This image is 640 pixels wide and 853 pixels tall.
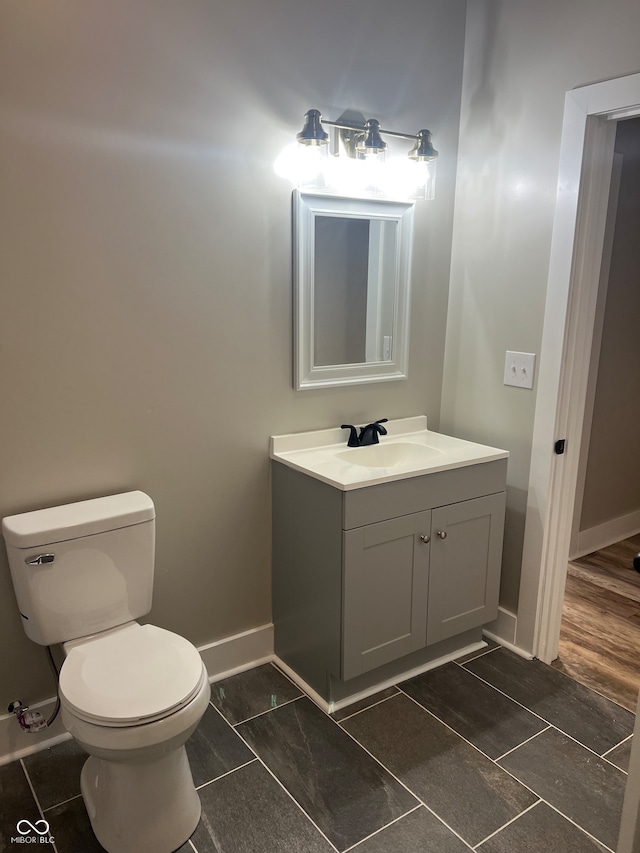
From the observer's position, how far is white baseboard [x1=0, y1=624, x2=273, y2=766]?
6.36 ft

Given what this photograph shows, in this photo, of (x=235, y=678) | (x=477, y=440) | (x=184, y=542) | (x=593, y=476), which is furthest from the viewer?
(x=593, y=476)

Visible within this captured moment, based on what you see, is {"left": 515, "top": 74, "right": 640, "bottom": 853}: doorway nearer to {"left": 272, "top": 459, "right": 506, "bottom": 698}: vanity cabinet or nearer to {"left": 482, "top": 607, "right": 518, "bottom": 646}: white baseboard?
{"left": 482, "top": 607, "right": 518, "bottom": 646}: white baseboard

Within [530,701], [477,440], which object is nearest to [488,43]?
[477,440]

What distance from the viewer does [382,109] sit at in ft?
7.63

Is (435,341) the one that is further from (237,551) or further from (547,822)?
(547,822)

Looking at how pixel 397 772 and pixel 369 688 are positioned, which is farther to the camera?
pixel 369 688

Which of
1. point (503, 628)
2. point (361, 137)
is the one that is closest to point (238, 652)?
point (503, 628)

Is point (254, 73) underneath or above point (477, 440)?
above

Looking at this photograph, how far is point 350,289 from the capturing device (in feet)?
7.80

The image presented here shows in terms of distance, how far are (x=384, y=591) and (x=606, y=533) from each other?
195cm

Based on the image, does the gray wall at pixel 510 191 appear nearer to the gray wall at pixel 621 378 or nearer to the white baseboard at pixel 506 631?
the white baseboard at pixel 506 631

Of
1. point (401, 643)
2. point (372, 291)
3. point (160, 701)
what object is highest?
point (372, 291)

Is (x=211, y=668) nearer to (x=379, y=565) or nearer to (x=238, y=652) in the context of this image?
(x=238, y=652)

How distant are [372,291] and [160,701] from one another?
1.59 m
